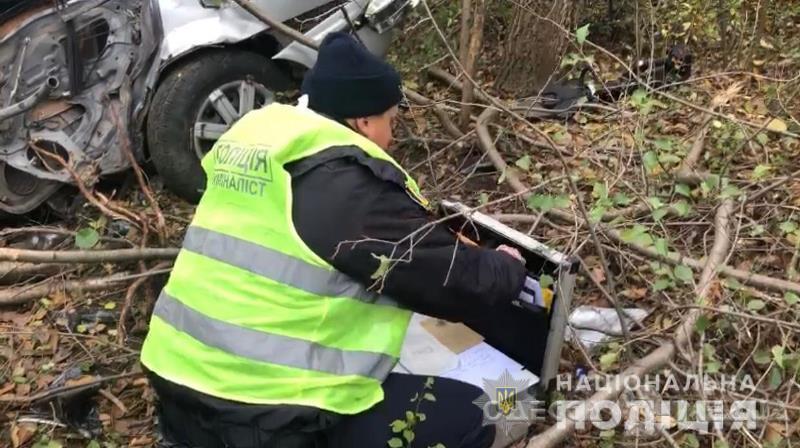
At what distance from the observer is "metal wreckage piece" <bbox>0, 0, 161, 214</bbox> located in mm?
4066

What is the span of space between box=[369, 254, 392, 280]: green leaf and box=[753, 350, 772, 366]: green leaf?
1.29 metres

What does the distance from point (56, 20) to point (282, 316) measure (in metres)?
2.79

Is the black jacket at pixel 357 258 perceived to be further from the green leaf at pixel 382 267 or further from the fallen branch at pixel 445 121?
the fallen branch at pixel 445 121

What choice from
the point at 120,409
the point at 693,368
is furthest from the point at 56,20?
the point at 693,368

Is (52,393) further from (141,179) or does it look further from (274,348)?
(274,348)

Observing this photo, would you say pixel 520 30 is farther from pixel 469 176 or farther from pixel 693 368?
pixel 693 368

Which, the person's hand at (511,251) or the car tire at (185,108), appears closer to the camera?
the person's hand at (511,251)

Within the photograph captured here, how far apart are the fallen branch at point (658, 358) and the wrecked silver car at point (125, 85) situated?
95.4 inches

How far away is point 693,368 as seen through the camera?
8.36 feet

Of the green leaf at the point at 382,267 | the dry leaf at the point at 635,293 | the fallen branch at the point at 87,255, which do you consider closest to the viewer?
the green leaf at the point at 382,267

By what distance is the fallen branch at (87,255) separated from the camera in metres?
3.32

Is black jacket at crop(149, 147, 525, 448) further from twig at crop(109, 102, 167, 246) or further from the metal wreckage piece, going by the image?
the metal wreckage piece

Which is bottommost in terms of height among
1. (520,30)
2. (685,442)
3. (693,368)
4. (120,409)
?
(120,409)

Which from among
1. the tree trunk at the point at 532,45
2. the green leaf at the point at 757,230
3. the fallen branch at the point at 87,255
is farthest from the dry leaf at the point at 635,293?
the fallen branch at the point at 87,255
